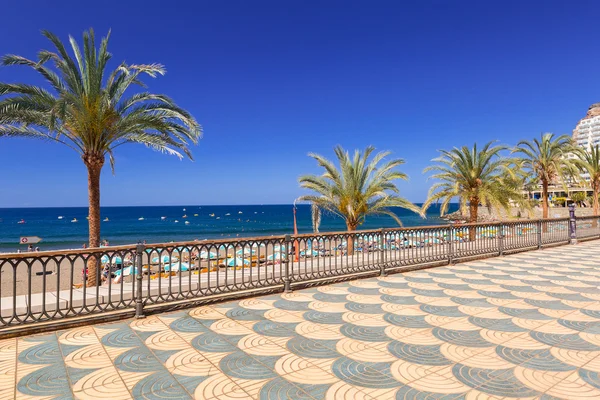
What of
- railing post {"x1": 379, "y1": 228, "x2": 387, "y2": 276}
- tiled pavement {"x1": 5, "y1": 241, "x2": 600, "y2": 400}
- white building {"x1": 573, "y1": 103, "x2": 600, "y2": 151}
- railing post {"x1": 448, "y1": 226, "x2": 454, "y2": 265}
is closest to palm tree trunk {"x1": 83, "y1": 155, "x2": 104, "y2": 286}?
tiled pavement {"x1": 5, "y1": 241, "x2": 600, "y2": 400}

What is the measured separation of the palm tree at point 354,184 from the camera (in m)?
16.3

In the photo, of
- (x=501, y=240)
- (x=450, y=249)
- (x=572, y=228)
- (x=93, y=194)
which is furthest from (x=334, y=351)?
(x=572, y=228)

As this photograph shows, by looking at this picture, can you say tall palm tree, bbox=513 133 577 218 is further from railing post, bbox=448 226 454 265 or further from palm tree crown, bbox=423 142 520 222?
railing post, bbox=448 226 454 265

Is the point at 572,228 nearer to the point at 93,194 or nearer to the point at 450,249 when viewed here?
the point at 450,249

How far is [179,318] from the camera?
542cm

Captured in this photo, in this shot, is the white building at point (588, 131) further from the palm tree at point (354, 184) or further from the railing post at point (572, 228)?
the palm tree at point (354, 184)

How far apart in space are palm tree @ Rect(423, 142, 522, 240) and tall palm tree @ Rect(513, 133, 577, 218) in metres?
5.17

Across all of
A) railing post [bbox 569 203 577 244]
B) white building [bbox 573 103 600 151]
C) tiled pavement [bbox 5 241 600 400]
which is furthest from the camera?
white building [bbox 573 103 600 151]

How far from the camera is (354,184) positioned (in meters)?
16.4

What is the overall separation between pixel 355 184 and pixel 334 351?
12.8 meters

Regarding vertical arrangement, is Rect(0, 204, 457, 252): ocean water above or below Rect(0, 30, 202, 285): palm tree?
below

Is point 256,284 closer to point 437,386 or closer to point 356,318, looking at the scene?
point 356,318

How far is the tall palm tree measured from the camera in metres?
23.6

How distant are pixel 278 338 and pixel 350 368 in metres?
1.19
